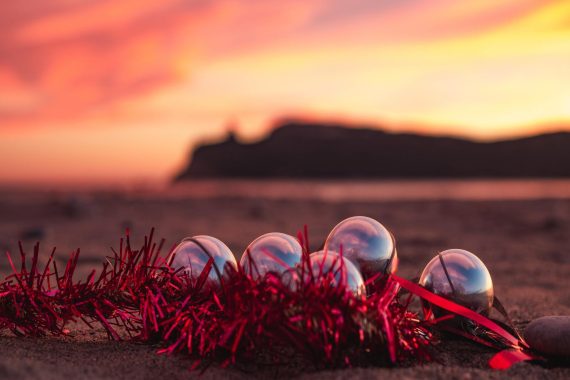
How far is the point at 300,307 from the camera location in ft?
5.99

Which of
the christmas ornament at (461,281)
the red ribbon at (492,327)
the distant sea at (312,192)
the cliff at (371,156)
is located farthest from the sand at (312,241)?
the cliff at (371,156)

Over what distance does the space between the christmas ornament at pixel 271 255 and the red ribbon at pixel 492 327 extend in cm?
39

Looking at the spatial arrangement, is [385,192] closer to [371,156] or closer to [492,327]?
[492,327]

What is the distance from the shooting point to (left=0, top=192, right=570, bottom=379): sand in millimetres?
1959

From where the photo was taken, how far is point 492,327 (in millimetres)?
2281

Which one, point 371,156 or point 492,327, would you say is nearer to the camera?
point 492,327

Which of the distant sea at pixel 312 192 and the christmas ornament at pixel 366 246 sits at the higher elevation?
the christmas ornament at pixel 366 246

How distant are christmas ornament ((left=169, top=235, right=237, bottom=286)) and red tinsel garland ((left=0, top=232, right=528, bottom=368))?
0.04m

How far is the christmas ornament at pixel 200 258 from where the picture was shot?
2.15 m

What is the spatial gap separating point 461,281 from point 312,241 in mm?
4601

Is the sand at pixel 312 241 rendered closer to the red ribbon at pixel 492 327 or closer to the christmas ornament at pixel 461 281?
the red ribbon at pixel 492 327

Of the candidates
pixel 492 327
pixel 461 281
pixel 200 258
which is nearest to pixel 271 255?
pixel 200 258

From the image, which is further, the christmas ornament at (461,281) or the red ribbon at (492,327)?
the christmas ornament at (461,281)

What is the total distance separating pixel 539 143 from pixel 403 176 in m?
12.4
